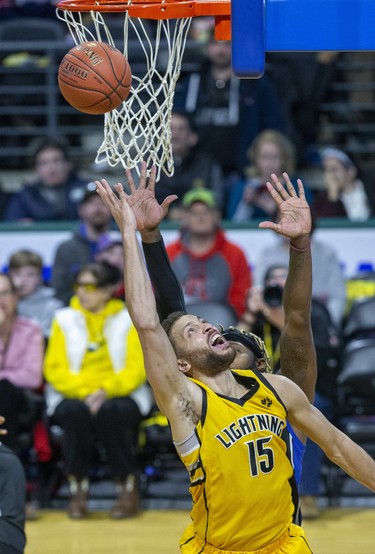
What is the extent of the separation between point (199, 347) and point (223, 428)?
14.2 inches

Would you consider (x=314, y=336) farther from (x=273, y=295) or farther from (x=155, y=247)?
(x=155, y=247)

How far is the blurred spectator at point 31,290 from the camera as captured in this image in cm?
912

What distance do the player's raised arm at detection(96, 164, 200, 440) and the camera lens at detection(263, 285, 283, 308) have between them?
3353 millimetres

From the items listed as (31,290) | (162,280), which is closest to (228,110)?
(31,290)

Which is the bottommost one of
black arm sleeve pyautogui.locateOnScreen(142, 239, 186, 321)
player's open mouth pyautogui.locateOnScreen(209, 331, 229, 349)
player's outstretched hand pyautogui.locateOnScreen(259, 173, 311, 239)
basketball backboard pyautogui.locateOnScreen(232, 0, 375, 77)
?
player's open mouth pyautogui.locateOnScreen(209, 331, 229, 349)

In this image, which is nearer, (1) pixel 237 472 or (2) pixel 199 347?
(1) pixel 237 472

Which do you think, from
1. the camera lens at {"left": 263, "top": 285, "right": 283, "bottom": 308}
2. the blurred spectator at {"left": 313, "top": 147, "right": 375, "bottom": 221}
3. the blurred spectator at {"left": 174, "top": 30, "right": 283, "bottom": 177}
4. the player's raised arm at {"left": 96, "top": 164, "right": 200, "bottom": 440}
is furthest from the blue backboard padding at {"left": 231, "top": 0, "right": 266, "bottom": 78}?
the blurred spectator at {"left": 174, "top": 30, "right": 283, "bottom": 177}

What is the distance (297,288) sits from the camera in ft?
16.5

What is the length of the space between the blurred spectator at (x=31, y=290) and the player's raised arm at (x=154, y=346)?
15.0ft

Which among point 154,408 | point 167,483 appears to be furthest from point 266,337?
point 167,483

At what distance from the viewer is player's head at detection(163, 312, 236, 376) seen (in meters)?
4.70

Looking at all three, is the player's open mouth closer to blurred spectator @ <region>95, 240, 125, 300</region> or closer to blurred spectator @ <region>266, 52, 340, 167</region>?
blurred spectator @ <region>95, 240, 125, 300</region>

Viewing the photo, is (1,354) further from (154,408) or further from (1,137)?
(1,137)

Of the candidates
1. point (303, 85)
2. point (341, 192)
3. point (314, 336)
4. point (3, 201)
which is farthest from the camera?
point (303, 85)
